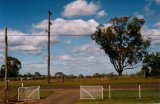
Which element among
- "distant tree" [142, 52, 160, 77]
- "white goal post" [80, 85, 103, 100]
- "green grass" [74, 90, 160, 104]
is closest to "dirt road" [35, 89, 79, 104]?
"white goal post" [80, 85, 103, 100]

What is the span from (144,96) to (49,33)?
25.8 metres

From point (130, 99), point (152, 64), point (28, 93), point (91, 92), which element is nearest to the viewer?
point (130, 99)

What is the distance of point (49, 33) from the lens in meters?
64.1

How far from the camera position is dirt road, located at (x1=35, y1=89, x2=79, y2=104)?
131 ft

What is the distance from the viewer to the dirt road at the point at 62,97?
40003 millimetres

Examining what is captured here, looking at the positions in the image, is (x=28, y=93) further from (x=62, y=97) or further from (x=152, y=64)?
(x=152, y=64)

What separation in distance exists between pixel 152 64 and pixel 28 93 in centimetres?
3712

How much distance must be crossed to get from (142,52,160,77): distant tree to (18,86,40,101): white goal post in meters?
34.0

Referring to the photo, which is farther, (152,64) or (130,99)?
(152,64)

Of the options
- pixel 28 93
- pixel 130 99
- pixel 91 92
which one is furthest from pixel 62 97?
pixel 130 99

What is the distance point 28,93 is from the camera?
43.7 meters

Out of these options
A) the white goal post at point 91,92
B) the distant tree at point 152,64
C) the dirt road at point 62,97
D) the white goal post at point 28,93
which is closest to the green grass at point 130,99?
the white goal post at point 91,92

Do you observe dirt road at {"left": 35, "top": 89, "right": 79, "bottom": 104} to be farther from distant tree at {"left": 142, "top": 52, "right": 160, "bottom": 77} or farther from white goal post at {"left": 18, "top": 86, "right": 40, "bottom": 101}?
distant tree at {"left": 142, "top": 52, "right": 160, "bottom": 77}

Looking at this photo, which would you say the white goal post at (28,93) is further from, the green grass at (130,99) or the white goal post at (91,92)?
the green grass at (130,99)
